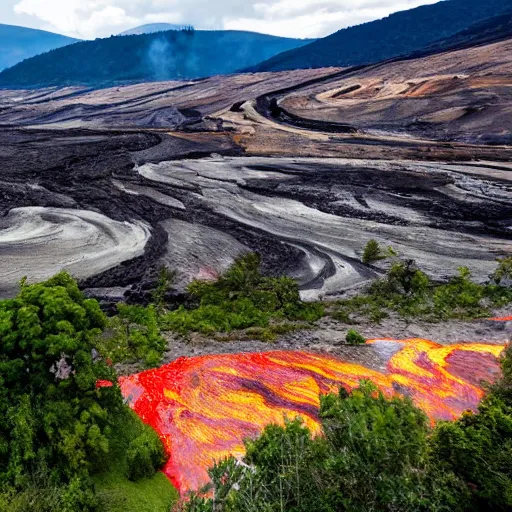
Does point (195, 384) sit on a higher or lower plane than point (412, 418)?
lower

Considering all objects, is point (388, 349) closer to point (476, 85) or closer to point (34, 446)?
point (34, 446)

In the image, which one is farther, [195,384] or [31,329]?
[195,384]

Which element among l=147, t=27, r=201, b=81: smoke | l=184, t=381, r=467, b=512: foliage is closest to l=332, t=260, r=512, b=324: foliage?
l=184, t=381, r=467, b=512: foliage

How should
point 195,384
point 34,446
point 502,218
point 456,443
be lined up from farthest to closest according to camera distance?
point 502,218
point 195,384
point 34,446
point 456,443

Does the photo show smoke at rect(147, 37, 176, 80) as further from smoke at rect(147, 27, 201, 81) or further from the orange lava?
the orange lava

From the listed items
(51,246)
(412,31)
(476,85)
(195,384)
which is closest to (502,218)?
(195,384)
